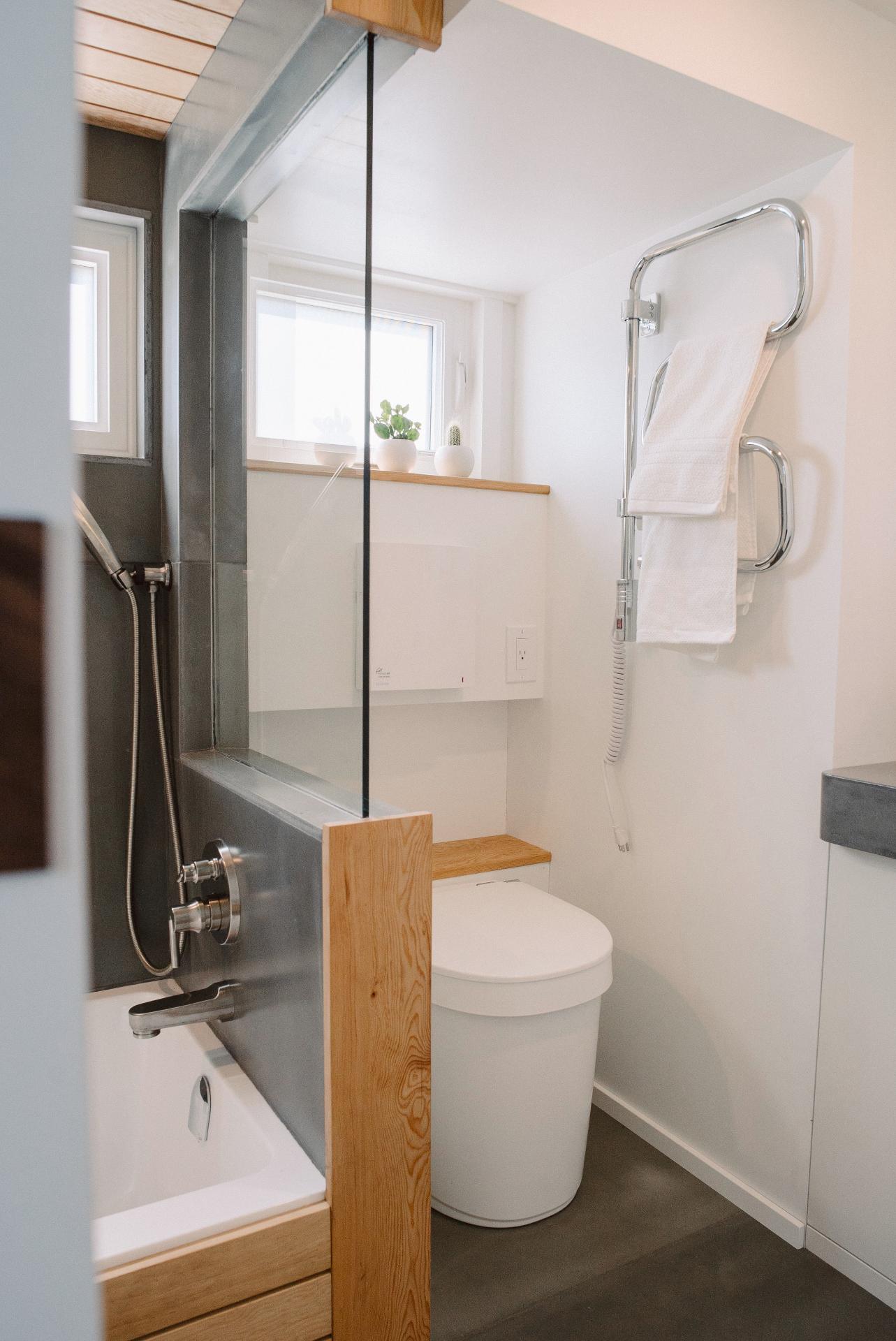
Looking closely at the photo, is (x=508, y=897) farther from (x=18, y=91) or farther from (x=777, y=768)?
(x=18, y=91)

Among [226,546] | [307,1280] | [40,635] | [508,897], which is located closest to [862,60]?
[226,546]

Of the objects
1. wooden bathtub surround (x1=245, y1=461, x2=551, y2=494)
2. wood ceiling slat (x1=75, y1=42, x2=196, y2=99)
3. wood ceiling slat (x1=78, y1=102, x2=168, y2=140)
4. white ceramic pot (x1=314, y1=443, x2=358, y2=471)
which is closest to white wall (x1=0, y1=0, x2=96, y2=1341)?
white ceramic pot (x1=314, y1=443, x2=358, y2=471)

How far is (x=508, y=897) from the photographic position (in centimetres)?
215

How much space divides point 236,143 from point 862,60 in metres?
1.13

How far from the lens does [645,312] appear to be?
6.66 ft

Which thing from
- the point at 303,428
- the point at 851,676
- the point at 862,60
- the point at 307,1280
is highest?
the point at 862,60

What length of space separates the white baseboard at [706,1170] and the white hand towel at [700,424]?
1.36 m

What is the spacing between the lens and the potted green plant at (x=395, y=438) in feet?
7.41

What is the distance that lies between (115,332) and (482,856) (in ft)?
4.94

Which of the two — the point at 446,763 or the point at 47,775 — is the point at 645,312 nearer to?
the point at 446,763

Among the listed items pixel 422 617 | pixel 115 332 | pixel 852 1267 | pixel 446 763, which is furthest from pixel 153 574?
pixel 852 1267

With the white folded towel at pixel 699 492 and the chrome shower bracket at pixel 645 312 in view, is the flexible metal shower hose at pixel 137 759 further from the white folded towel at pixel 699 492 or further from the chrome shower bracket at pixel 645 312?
the chrome shower bracket at pixel 645 312

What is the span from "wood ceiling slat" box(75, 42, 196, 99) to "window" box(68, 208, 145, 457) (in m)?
0.27

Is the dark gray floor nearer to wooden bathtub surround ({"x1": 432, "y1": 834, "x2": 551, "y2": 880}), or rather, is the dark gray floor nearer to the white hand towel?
wooden bathtub surround ({"x1": 432, "y1": 834, "x2": 551, "y2": 880})
